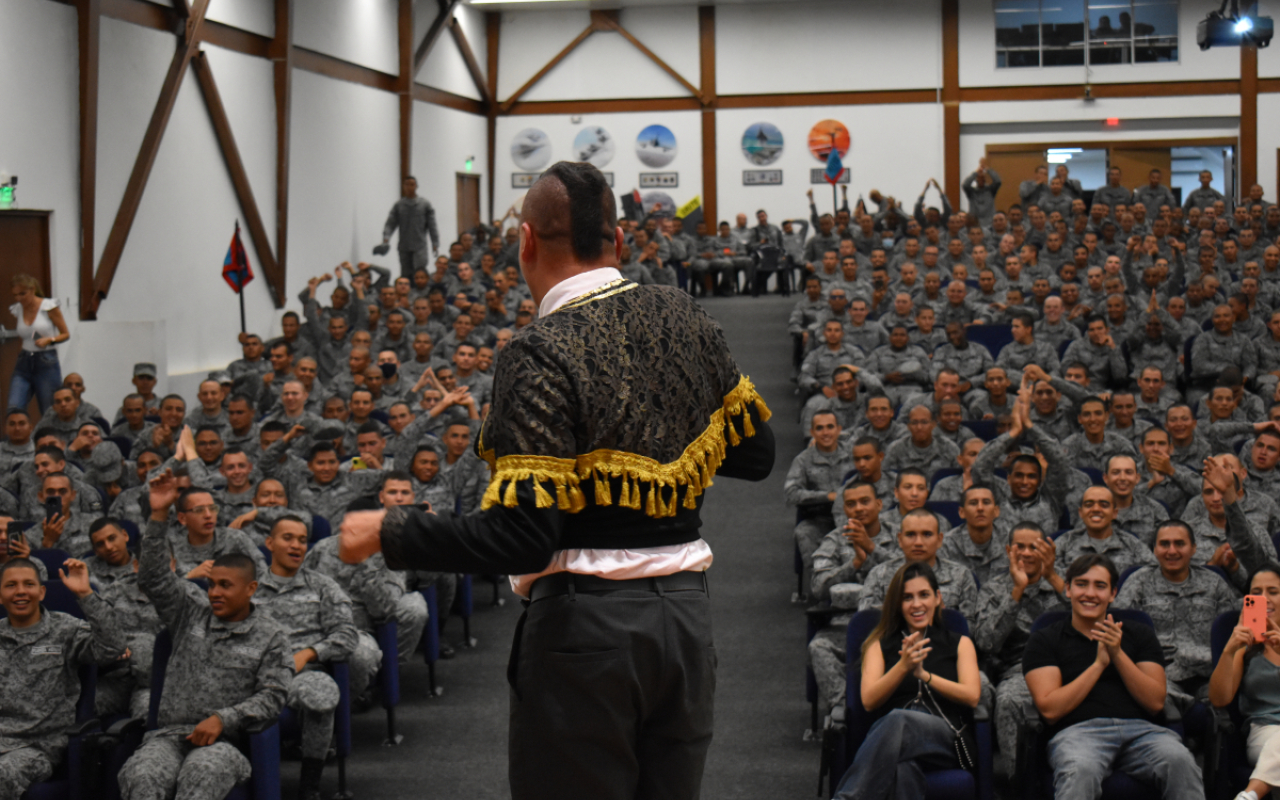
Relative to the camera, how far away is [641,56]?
18172 millimetres

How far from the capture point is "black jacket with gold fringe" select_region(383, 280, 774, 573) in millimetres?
1527

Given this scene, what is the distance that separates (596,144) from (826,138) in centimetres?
339

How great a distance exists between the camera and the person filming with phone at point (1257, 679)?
12.1 ft

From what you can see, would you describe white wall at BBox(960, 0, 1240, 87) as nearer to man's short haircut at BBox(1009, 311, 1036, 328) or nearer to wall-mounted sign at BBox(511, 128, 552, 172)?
wall-mounted sign at BBox(511, 128, 552, 172)

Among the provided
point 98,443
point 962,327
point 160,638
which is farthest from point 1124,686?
point 98,443

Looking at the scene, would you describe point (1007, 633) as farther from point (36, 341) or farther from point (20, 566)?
point (36, 341)

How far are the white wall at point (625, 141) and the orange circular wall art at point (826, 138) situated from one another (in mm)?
1673

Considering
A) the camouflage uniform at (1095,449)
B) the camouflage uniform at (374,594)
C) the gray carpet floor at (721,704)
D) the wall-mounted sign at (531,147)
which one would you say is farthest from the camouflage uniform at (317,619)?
the wall-mounted sign at (531,147)

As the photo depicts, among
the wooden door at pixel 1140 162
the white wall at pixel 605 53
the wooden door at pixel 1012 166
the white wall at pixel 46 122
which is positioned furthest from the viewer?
the white wall at pixel 605 53

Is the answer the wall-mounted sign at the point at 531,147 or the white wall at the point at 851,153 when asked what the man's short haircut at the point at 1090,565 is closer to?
the white wall at the point at 851,153

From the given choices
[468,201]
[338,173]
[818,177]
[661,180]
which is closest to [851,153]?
[818,177]

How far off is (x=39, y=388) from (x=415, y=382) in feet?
8.33

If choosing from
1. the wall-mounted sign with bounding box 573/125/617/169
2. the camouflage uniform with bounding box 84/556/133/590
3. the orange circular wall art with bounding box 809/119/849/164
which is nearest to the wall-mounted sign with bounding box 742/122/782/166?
the orange circular wall art with bounding box 809/119/849/164

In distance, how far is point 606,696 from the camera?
157 centimetres
